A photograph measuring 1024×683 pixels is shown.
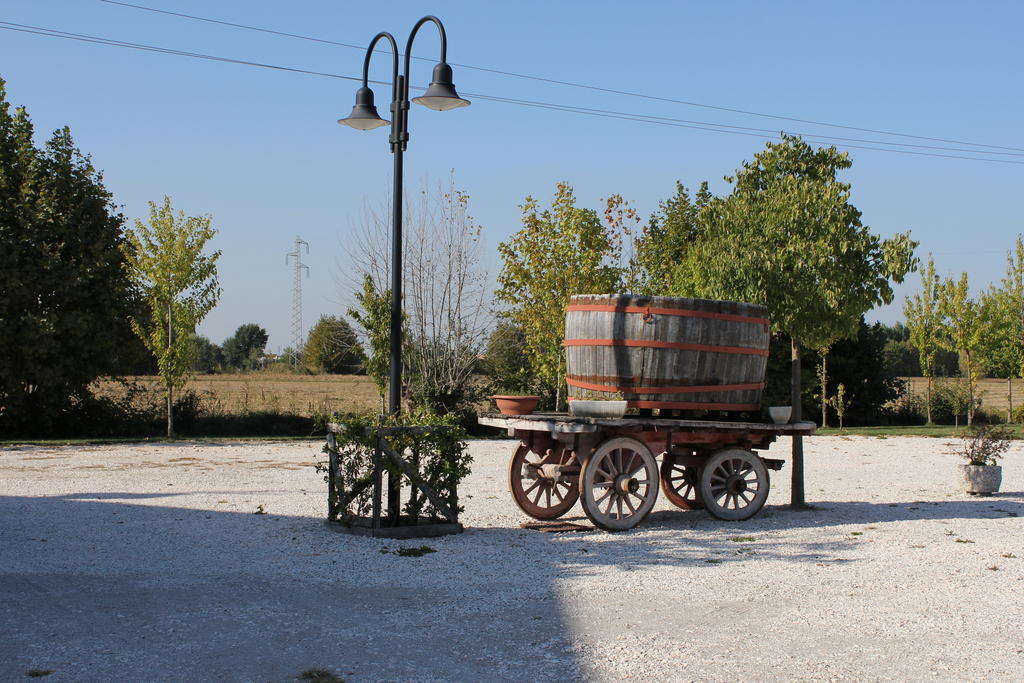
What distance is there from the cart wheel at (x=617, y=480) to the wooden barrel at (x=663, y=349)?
0.51m

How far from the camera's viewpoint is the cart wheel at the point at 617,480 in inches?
374

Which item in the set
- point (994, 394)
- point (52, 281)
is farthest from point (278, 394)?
point (994, 394)

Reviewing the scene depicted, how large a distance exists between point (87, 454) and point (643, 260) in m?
16.2

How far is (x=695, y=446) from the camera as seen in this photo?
414 inches

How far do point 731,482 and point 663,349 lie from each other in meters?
1.82

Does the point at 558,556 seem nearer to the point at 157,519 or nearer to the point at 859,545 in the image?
the point at 859,545

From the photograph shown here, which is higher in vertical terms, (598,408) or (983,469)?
(598,408)

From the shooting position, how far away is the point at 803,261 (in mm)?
11211

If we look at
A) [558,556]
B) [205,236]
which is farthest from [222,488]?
[205,236]

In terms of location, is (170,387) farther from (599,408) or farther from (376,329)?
(599,408)

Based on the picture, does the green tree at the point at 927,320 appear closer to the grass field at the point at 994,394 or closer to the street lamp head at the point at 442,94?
the grass field at the point at 994,394

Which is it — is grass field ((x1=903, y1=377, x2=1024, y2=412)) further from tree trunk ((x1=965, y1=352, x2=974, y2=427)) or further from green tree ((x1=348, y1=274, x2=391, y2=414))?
green tree ((x1=348, y1=274, x2=391, y2=414))

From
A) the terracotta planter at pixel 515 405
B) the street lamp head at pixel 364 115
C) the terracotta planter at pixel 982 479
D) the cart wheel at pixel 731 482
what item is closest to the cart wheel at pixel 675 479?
the cart wheel at pixel 731 482

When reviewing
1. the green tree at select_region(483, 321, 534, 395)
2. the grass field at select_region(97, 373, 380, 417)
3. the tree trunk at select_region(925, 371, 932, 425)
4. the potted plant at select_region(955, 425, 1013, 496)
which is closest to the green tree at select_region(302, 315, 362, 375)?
the grass field at select_region(97, 373, 380, 417)
